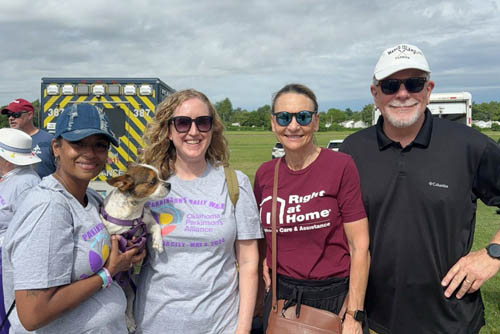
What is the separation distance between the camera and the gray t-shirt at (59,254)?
1.69m

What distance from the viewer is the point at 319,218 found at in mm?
2391

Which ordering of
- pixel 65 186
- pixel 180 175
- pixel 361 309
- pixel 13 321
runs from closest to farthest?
1. pixel 13 321
2. pixel 65 186
3. pixel 361 309
4. pixel 180 175

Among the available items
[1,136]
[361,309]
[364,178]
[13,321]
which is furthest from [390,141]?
[1,136]

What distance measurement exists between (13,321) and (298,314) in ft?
5.13

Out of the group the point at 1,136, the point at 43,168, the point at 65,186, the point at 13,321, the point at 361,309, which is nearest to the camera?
the point at 13,321

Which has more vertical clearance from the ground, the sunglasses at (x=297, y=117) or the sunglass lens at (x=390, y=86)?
the sunglass lens at (x=390, y=86)

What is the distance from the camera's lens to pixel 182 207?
7.91 feet

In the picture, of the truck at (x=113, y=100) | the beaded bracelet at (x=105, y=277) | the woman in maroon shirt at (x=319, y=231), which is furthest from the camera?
the truck at (x=113, y=100)

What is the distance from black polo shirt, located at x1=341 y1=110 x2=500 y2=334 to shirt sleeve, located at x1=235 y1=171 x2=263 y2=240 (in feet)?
2.64

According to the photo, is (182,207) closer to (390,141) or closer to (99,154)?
(99,154)

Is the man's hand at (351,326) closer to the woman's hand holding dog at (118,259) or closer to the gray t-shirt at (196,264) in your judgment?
the gray t-shirt at (196,264)

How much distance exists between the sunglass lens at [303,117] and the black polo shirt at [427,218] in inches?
23.7

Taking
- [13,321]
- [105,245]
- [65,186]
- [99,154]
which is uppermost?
[99,154]

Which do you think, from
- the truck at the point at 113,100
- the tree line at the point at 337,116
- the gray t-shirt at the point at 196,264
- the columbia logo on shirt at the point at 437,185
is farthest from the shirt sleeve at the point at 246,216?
the tree line at the point at 337,116
